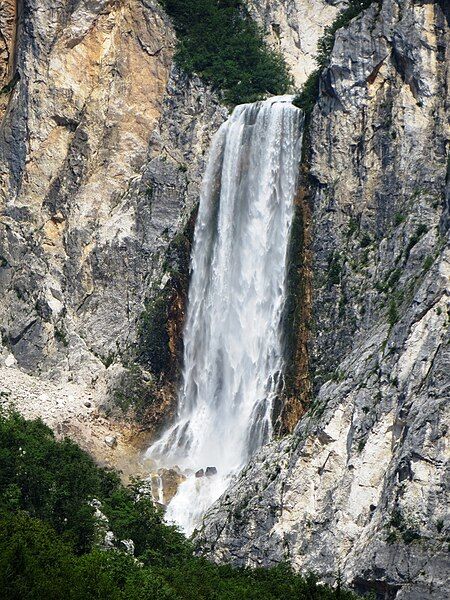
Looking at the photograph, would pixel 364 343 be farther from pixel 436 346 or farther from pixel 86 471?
pixel 86 471

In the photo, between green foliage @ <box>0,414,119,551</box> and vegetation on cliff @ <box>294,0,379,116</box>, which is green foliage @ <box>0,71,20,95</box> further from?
green foliage @ <box>0,414,119,551</box>

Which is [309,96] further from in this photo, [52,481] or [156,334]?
[52,481]

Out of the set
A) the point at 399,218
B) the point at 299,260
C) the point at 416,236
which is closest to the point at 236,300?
the point at 299,260

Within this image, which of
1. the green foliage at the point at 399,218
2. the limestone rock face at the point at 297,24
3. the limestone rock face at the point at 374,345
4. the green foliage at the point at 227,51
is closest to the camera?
the limestone rock face at the point at 374,345

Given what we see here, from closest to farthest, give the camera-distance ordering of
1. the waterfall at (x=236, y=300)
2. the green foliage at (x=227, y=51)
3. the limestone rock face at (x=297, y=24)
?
the waterfall at (x=236, y=300) → the green foliage at (x=227, y=51) → the limestone rock face at (x=297, y=24)

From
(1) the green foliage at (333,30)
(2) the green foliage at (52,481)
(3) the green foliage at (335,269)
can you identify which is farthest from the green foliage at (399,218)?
(2) the green foliage at (52,481)

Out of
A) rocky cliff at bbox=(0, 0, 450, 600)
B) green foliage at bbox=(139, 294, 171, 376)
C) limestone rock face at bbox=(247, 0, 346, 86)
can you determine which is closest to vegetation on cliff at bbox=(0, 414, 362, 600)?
rocky cliff at bbox=(0, 0, 450, 600)

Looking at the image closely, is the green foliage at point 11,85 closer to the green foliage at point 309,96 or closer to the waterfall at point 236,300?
the waterfall at point 236,300
